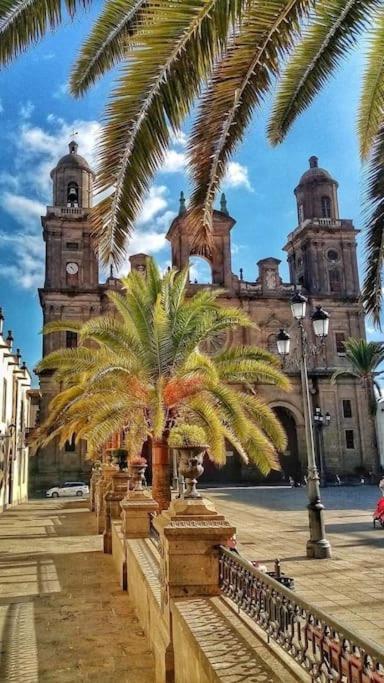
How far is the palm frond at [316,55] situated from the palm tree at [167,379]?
20.9 feet

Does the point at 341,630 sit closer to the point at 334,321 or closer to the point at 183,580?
the point at 183,580

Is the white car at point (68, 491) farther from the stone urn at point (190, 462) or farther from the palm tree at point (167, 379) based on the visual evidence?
the stone urn at point (190, 462)

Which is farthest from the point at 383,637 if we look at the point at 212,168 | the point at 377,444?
the point at 377,444

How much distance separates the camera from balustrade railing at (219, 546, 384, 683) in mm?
2619

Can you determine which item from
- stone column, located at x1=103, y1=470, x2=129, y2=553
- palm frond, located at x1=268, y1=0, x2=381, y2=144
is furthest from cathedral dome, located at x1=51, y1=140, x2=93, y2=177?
palm frond, located at x1=268, y1=0, x2=381, y2=144

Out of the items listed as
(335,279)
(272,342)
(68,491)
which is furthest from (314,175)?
(68,491)

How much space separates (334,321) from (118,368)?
3471 centimetres

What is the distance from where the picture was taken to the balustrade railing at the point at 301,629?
2.62 m

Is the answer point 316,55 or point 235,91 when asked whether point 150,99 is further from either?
point 316,55

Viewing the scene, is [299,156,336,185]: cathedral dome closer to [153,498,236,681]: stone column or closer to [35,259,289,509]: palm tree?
[35,259,289,509]: palm tree

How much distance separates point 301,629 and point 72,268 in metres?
41.3

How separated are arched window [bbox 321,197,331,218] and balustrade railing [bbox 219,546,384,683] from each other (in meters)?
45.6

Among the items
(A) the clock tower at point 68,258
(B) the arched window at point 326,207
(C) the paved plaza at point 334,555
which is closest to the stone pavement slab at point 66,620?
(C) the paved plaza at point 334,555

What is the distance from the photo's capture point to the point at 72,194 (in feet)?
144
